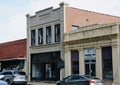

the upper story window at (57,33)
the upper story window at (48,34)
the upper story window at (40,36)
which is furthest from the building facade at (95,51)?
the upper story window at (40,36)

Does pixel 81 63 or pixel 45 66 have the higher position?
Answer: pixel 81 63

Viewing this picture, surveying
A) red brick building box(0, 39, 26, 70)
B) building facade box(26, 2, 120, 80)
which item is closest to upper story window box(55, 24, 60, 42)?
building facade box(26, 2, 120, 80)

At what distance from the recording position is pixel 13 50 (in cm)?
4747

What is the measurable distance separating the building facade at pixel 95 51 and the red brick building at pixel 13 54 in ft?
36.6

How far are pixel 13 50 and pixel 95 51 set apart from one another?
1911cm

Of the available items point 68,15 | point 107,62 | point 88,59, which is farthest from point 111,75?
point 68,15

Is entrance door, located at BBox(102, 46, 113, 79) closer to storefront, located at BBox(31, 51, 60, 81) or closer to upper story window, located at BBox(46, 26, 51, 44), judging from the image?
storefront, located at BBox(31, 51, 60, 81)

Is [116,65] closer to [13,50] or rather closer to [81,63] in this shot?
[81,63]

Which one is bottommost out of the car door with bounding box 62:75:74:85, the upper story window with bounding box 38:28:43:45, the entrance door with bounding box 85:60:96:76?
the car door with bounding box 62:75:74:85

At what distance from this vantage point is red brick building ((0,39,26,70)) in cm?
4494

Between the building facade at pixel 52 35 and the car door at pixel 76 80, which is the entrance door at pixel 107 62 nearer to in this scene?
the building facade at pixel 52 35

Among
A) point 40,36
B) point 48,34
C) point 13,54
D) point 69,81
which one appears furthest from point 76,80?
point 13,54

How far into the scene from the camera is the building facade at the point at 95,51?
29359mm

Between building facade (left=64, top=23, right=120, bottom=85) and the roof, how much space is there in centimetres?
1128
